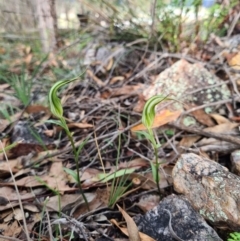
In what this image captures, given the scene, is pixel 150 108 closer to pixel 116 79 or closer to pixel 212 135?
pixel 212 135

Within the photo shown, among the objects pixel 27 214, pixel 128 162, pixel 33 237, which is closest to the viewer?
pixel 33 237

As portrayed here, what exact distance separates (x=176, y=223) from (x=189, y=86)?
3.06 ft

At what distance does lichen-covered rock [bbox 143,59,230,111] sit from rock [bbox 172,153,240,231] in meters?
0.60

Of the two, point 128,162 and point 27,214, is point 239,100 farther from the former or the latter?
point 27,214

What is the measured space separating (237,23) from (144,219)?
1901 mm

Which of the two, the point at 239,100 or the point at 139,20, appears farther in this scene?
the point at 139,20

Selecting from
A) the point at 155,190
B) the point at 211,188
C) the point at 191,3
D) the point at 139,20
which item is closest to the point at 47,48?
the point at 139,20

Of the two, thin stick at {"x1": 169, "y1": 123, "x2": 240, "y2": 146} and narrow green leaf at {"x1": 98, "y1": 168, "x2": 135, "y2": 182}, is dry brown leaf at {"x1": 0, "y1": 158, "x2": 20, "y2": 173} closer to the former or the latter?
narrow green leaf at {"x1": 98, "y1": 168, "x2": 135, "y2": 182}

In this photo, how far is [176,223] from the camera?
98 centimetres

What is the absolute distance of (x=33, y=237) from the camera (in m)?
1.08

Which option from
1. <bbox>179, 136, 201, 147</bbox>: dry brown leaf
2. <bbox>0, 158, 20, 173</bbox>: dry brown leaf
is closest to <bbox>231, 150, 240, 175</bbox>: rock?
<bbox>179, 136, 201, 147</bbox>: dry brown leaf

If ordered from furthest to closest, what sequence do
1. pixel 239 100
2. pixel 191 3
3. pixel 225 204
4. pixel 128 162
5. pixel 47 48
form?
pixel 47 48 → pixel 191 3 → pixel 239 100 → pixel 128 162 → pixel 225 204

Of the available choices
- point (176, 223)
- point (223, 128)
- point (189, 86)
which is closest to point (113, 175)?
point (176, 223)

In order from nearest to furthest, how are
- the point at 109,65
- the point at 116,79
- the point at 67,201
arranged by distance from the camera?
the point at 67,201, the point at 116,79, the point at 109,65
